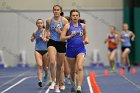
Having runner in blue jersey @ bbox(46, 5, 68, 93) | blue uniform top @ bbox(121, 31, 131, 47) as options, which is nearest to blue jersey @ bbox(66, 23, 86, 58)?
runner in blue jersey @ bbox(46, 5, 68, 93)

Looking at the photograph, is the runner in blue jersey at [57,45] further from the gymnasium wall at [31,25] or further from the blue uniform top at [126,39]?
the gymnasium wall at [31,25]

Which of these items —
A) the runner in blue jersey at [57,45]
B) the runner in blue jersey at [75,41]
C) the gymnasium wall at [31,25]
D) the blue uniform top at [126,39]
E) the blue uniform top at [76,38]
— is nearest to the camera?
the runner in blue jersey at [75,41]

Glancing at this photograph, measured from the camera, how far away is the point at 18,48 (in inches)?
1072

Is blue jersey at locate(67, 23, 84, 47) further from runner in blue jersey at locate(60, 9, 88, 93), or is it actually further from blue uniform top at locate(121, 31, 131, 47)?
blue uniform top at locate(121, 31, 131, 47)

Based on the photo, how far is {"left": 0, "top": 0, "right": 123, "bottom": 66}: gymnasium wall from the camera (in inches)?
1059

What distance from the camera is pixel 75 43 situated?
1092 cm

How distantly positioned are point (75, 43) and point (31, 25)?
16.3 m

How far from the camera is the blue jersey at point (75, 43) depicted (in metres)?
10.8

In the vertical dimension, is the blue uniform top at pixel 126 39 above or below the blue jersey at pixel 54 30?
below

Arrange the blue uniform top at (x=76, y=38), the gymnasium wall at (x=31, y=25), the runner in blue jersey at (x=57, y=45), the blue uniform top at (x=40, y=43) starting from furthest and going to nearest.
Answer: the gymnasium wall at (x=31, y=25)
the blue uniform top at (x=40, y=43)
the runner in blue jersey at (x=57, y=45)
the blue uniform top at (x=76, y=38)

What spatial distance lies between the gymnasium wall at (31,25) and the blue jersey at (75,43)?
52.0ft

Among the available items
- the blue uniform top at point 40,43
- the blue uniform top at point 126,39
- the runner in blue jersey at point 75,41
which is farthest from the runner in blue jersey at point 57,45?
the blue uniform top at point 126,39

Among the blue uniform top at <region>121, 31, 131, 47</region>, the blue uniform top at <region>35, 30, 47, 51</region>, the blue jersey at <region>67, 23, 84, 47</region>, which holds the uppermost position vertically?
the blue jersey at <region>67, 23, 84, 47</region>

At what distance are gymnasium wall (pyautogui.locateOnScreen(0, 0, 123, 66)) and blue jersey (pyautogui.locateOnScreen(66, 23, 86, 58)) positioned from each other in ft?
52.0
